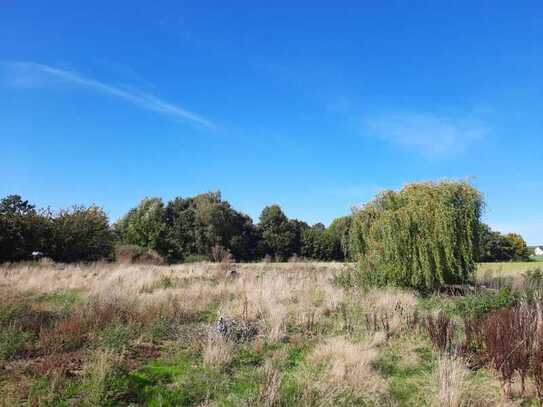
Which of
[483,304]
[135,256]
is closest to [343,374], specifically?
[483,304]

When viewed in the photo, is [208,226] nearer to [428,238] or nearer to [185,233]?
[185,233]

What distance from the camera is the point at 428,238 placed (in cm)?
1407

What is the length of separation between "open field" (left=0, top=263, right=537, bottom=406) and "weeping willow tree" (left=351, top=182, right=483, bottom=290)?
3593mm

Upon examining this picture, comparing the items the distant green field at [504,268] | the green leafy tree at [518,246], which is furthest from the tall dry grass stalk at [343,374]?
the green leafy tree at [518,246]

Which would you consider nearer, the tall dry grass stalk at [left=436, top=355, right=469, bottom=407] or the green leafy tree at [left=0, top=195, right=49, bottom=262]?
the tall dry grass stalk at [left=436, top=355, right=469, bottom=407]

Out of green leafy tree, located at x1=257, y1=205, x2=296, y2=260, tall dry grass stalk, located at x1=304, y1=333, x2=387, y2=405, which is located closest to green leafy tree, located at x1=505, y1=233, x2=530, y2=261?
green leafy tree, located at x1=257, y1=205, x2=296, y2=260

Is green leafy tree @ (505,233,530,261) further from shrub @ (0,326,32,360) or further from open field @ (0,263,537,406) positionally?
shrub @ (0,326,32,360)

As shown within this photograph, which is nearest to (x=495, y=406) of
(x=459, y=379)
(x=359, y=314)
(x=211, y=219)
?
(x=459, y=379)

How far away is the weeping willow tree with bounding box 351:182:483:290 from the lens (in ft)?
45.9

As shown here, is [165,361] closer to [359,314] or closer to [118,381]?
[118,381]

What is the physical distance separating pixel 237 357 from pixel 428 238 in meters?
9.95

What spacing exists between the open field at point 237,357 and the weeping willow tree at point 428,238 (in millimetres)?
3593

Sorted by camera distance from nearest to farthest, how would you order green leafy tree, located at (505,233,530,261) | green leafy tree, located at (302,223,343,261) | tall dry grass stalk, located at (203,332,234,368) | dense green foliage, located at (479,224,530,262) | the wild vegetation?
the wild vegetation, tall dry grass stalk, located at (203,332,234,368), green leafy tree, located at (302,223,343,261), dense green foliage, located at (479,224,530,262), green leafy tree, located at (505,233,530,261)

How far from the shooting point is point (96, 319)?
7.42 metres
